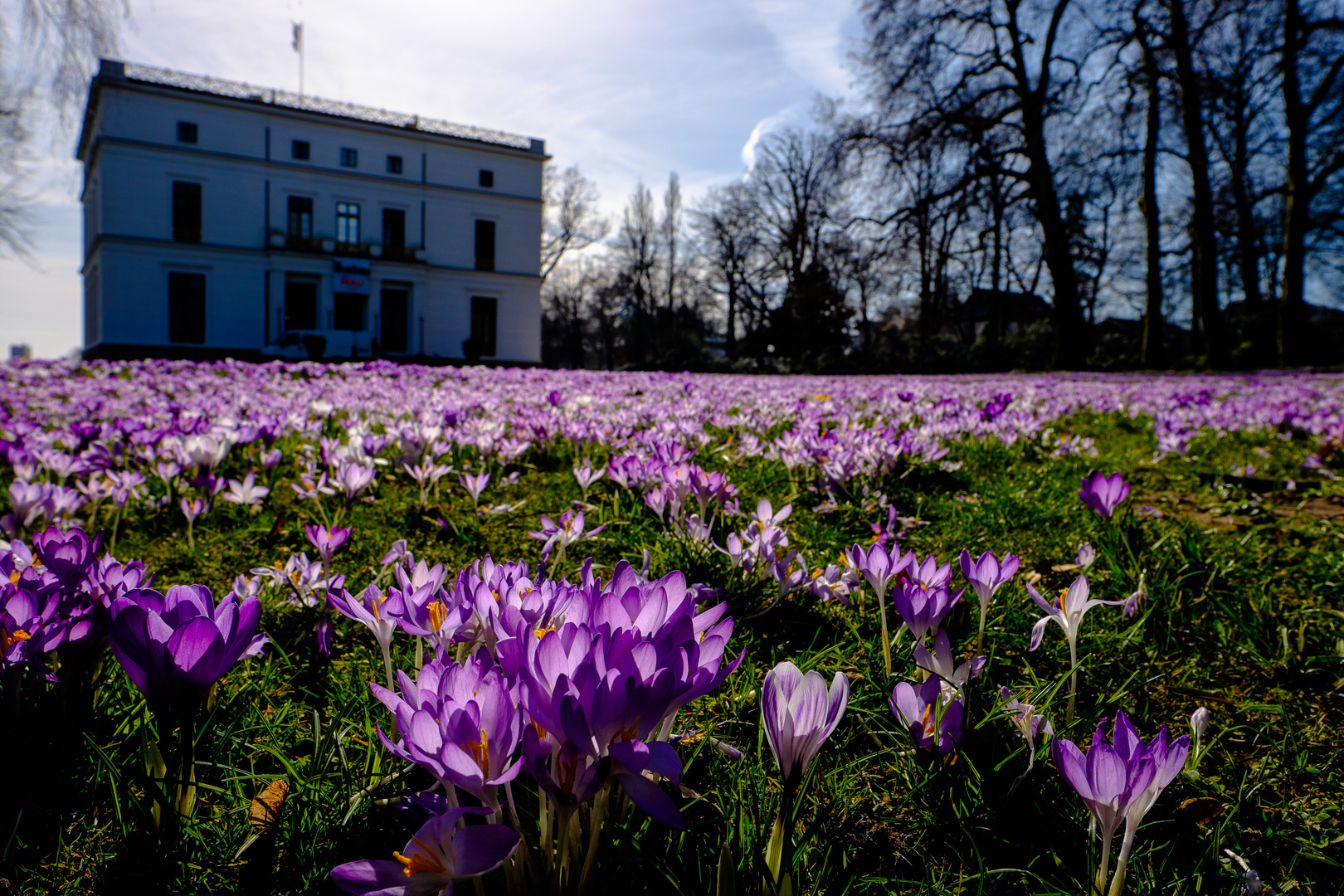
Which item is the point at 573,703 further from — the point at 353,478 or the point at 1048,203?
the point at 1048,203

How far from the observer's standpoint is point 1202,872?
932mm

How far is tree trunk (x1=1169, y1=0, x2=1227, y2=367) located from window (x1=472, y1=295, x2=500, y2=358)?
3344 centimetres

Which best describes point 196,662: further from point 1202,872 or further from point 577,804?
point 1202,872

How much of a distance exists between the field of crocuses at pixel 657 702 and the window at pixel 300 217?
40.4 meters

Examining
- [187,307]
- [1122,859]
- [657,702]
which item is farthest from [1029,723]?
[187,307]

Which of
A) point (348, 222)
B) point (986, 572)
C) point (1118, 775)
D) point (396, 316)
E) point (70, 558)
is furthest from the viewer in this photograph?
point (396, 316)

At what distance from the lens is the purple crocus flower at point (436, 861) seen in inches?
25.8

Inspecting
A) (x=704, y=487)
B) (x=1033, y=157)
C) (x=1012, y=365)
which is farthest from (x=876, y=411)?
(x=1012, y=365)

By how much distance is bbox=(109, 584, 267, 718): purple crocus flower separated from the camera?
0.78 metres

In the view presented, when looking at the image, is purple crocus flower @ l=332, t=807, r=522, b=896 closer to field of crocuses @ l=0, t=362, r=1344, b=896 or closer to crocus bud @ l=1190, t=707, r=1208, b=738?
field of crocuses @ l=0, t=362, r=1344, b=896

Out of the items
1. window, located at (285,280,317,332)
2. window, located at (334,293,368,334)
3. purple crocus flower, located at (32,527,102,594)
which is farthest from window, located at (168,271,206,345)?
purple crocus flower, located at (32,527,102,594)

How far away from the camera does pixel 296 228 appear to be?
3716 centimetres

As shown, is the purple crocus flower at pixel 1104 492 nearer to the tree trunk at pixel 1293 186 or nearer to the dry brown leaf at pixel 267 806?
the dry brown leaf at pixel 267 806

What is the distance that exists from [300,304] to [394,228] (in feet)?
22.3
